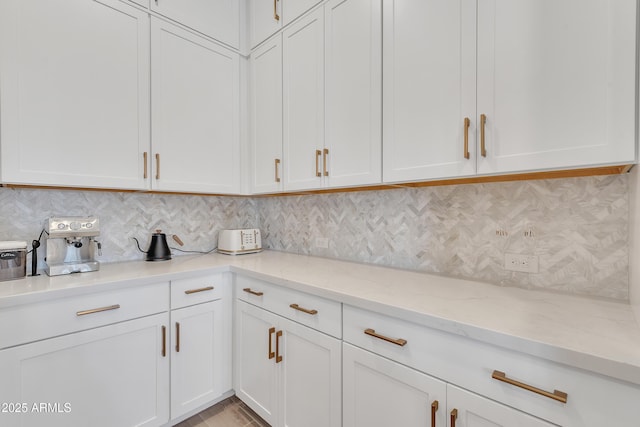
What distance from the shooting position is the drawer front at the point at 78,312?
113 centimetres

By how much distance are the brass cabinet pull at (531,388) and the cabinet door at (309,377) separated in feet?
1.88

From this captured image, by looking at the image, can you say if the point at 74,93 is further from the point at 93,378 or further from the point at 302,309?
the point at 302,309

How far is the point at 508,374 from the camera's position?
770mm

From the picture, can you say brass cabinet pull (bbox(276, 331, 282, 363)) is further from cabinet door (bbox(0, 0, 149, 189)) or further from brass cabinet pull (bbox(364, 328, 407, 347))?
cabinet door (bbox(0, 0, 149, 189))

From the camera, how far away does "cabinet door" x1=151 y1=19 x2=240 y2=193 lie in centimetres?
173

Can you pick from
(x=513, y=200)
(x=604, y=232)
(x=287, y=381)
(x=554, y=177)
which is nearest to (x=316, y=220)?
(x=287, y=381)

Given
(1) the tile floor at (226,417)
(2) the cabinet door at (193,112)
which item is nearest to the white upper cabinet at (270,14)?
(2) the cabinet door at (193,112)

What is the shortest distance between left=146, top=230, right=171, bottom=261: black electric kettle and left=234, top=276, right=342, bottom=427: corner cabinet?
0.59m

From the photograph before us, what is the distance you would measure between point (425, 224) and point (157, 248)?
1657mm

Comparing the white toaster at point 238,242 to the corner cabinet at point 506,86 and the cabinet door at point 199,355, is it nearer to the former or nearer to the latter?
the cabinet door at point 199,355

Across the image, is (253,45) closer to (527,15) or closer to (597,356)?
(527,15)

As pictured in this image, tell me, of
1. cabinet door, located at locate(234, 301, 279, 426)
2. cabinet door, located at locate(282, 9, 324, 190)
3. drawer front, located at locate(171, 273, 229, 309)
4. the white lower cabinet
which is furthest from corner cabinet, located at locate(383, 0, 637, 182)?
drawer front, located at locate(171, 273, 229, 309)

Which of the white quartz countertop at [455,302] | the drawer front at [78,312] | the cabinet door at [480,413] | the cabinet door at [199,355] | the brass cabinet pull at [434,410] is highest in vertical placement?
the white quartz countertop at [455,302]

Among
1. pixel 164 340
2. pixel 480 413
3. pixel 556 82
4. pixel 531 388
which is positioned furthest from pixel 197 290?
pixel 556 82
